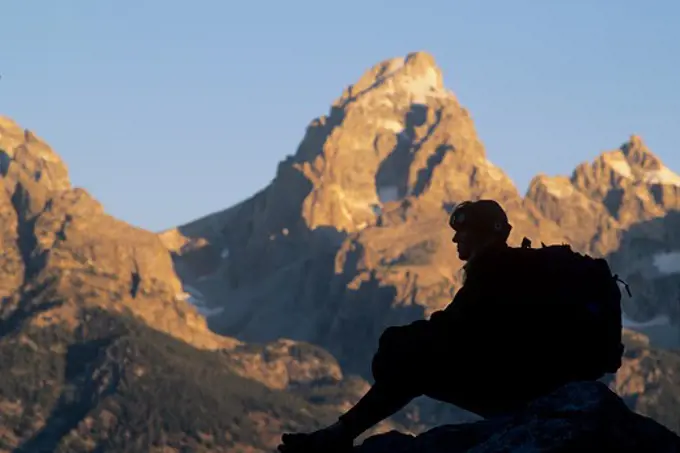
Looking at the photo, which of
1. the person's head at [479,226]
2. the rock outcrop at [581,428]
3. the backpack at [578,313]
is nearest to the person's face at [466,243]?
the person's head at [479,226]

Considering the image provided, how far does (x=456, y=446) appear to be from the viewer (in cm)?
1346

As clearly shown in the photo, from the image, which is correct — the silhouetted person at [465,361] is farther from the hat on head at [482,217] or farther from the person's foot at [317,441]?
the hat on head at [482,217]

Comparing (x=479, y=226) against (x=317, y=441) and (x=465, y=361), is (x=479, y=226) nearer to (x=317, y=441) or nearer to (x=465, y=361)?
(x=465, y=361)

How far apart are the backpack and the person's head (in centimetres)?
87

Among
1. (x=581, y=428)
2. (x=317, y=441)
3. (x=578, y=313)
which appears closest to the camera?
(x=581, y=428)

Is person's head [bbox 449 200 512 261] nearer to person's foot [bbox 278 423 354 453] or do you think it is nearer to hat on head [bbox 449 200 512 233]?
hat on head [bbox 449 200 512 233]

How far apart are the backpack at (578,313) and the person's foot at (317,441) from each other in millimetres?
2100

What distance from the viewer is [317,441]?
13109mm

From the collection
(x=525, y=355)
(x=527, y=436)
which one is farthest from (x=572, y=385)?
(x=525, y=355)

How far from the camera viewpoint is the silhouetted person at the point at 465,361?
13000mm

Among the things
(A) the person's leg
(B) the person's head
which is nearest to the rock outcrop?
(A) the person's leg

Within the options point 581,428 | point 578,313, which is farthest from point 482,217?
point 581,428

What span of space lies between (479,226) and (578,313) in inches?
62.2

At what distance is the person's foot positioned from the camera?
13.1 meters
